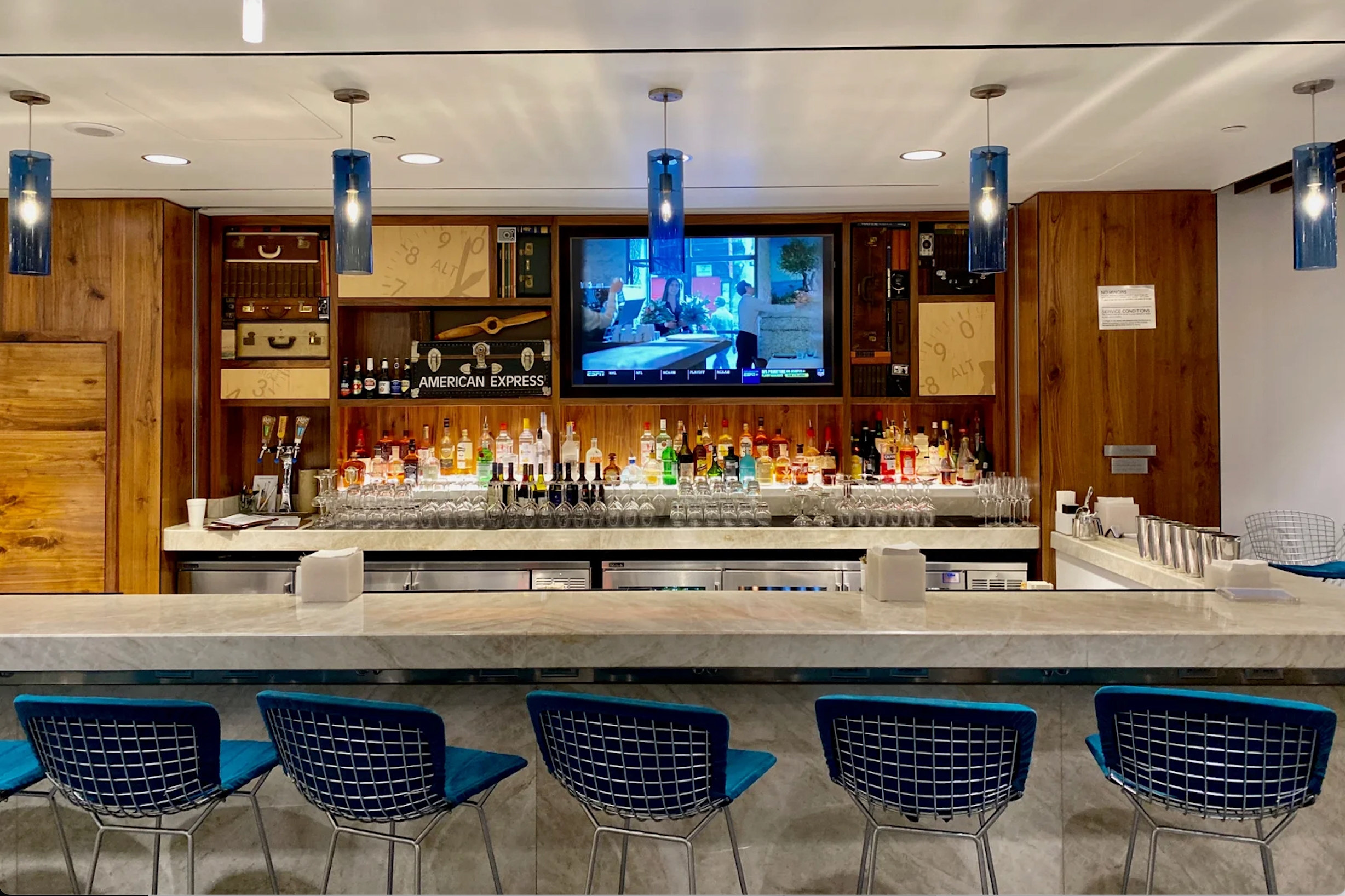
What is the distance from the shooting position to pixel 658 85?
11.4ft

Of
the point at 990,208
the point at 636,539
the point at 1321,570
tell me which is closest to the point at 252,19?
the point at 990,208

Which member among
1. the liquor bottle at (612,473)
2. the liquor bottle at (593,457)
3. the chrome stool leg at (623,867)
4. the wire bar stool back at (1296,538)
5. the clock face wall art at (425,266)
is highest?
the clock face wall art at (425,266)

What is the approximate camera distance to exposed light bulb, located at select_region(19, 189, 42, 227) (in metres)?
3.27

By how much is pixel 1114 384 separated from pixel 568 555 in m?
2.85

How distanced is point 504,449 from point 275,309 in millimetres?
1434

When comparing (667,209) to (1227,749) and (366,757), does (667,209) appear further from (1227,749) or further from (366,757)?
(1227,749)

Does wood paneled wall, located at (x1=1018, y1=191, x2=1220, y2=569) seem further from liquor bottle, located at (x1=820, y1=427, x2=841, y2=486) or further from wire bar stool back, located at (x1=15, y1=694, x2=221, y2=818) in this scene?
wire bar stool back, located at (x1=15, y1=694, x2=221, y2=818)

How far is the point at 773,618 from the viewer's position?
2.69 m

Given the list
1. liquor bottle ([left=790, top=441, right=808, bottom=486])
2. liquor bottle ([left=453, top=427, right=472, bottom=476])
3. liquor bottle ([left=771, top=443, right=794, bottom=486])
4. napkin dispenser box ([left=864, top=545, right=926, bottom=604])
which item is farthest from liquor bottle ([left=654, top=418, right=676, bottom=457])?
napkin dispenser box ([left=864, top=545, right=926, bottom=604])

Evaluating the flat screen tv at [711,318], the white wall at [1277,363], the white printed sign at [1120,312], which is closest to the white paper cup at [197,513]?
the flat screen tv at [711,318]

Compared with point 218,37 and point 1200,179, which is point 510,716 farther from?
point 1200,179

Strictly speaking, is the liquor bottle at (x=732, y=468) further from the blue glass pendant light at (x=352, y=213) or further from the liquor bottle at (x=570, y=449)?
the blue glass pendant light at (x=352, y=213)

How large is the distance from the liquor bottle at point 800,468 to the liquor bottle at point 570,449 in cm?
119

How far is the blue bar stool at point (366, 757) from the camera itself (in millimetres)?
2166
